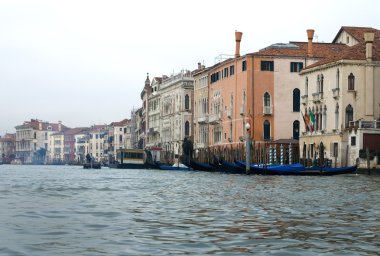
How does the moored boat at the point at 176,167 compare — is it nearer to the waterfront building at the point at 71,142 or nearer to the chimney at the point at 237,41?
the chimney at the point at 237,41

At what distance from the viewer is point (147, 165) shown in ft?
225

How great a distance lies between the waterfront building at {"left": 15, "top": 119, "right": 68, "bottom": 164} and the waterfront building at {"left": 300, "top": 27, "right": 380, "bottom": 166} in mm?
113579

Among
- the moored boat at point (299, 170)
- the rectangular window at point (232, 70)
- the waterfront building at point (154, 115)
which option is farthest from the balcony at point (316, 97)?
the waterfront building at point (154, 115)

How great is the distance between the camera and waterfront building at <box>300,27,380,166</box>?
1577 inches

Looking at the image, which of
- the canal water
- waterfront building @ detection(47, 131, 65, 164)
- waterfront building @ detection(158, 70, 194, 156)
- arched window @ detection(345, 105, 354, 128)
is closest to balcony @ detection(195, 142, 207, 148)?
waterfront building @ detection(158, 70, 194, 156)

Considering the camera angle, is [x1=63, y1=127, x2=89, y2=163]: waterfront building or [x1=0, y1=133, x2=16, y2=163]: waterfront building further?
[x1=0, y1=133, x2=16, y2=163]: waterfront building

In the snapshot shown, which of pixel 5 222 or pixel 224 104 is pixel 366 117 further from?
pixel 5 222

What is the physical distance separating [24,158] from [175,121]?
295ft

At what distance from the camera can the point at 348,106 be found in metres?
42.1

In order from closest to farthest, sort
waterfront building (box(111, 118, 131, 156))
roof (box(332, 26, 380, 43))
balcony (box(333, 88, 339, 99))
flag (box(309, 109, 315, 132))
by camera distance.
A: balcony (box(333, 88, 339, 99)) < flag (box(309, 109, 315, 132)) < roof (box(332, 26, 380, 43)) < waterfront building (box(111, 118, 131, 156))

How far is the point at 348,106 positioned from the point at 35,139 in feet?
394

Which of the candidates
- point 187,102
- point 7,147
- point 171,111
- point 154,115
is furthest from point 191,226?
point 7,147

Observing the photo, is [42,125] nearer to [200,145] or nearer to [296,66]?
[200,145]

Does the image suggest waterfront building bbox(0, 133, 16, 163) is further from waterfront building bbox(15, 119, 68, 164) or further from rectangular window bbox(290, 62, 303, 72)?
rectangular window bbox(290, 62, 303, 72)
